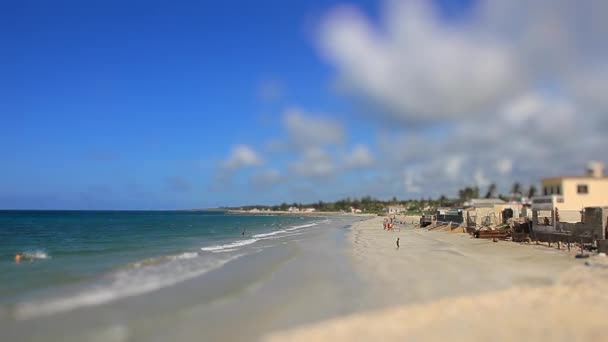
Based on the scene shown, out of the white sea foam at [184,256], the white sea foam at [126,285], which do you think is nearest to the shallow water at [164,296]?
the white sea foam at [126,285]

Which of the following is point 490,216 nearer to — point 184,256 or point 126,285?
point 184,256

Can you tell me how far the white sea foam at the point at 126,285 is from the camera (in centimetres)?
1374

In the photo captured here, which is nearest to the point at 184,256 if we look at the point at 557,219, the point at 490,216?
the point at 557,219

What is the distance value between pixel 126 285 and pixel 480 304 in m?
12.2

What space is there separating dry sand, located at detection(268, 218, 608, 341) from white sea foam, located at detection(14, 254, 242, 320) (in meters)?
7.14

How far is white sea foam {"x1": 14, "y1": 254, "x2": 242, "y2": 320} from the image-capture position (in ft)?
45.1

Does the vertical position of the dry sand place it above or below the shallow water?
above

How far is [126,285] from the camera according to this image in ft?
57.0

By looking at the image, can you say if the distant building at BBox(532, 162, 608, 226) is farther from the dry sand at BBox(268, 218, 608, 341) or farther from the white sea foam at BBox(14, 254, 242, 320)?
the white sea foam at BBox(14, 254, 242, 320)

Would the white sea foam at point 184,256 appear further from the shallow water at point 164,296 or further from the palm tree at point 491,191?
the palm tree at point 491,191

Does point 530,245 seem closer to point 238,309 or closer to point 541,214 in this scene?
point 541,214

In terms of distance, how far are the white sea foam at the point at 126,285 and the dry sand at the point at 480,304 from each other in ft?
23.4

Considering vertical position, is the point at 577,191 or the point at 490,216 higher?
the point at 577,191

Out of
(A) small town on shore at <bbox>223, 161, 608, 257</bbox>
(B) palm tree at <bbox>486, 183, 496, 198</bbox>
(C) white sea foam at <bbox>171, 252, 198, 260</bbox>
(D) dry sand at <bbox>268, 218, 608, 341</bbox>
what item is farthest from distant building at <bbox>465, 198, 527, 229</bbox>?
(B) palm tree at <bbox>486, 183, 496, 198</bbox>
